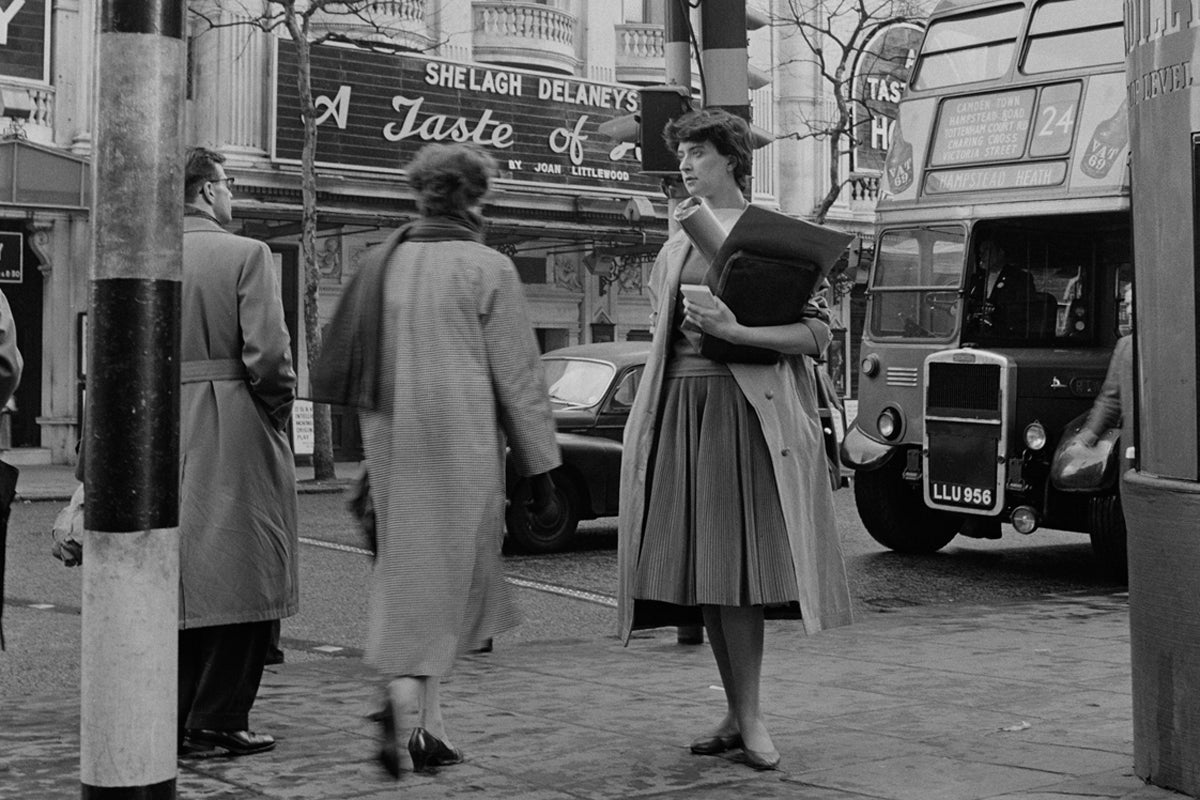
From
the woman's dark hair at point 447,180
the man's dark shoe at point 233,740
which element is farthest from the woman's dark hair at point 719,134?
the man's dark shoe at point 233,740

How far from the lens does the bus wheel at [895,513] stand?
42.0 feet

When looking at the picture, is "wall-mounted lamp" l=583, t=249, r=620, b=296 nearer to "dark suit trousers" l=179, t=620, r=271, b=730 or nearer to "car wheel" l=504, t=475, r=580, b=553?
"car wheel" l=504, t=475, r=580, b=553

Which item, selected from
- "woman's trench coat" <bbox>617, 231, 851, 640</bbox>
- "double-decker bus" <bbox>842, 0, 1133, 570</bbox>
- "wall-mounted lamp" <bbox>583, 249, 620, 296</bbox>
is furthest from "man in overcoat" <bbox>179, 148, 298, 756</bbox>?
"wall-mounted lamp" <bbox>583, 249, 620, 296</bbox>

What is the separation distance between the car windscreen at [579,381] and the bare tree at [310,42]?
24.6 ft

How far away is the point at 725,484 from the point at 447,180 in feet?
3.94

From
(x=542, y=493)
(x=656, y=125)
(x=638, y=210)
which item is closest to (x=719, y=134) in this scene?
(x=542, y=493)

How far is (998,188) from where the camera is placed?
12125 mm

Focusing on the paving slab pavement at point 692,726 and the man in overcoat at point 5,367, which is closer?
the paving slab pavement at point 692,726

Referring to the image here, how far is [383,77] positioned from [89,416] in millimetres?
22753

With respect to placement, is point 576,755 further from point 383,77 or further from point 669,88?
point 383,77

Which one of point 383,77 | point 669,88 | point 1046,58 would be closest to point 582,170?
point 383,77

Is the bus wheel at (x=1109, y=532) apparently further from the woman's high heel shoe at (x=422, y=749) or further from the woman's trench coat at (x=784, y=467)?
the woman's high heel shoe at (x=422, y=749)

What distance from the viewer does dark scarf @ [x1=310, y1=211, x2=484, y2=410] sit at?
470cm

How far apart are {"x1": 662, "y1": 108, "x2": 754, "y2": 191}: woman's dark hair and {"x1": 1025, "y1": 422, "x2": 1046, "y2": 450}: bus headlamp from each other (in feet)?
22.7
